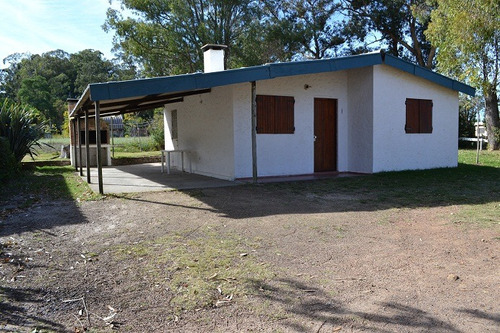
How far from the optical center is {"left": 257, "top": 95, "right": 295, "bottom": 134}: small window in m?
10.4

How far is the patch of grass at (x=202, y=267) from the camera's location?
10.7 ft

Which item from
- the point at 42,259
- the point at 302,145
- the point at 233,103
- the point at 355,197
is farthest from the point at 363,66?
the point at 42,259

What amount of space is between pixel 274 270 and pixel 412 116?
31.1ft

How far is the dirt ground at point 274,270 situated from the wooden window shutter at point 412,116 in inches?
224

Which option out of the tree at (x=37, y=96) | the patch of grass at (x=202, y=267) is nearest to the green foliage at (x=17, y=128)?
the patch of grass at (x=202, y=267)

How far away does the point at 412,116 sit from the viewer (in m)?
11.8

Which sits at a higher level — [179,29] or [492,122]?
[179,29]

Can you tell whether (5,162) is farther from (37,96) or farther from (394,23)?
(37,96)

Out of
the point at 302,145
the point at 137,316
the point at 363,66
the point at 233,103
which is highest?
the point at 363,66

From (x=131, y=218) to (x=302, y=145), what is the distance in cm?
610

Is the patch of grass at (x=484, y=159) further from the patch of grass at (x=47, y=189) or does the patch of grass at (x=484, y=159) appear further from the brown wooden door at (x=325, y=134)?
the patch of grass at (x=47, y=189)

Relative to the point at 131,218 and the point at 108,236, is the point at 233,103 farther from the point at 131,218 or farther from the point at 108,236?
the point at 108,236

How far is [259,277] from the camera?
11.9 feet

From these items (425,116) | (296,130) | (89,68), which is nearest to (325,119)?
(296,130)
